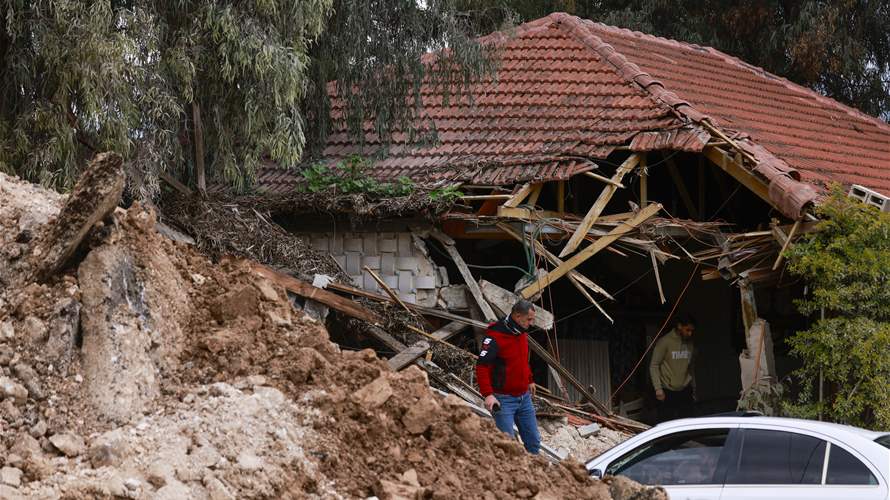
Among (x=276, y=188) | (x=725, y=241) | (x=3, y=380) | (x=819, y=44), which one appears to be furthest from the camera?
(x=819, y=44)

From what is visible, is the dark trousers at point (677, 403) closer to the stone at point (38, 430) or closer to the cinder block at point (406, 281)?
the cinder block at point (406, 281)

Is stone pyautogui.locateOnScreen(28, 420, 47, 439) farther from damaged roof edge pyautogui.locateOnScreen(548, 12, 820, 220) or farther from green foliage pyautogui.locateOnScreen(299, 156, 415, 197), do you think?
damaged roof edge pyautogui.locateOnScreen(548, 12, 820, 220)

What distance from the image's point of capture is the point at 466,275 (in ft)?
42.3

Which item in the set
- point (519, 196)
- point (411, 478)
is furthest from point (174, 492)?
point (519, 196)

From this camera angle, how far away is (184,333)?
678 cm

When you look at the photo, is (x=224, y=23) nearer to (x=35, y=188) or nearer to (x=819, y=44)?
(x=35, y=188)

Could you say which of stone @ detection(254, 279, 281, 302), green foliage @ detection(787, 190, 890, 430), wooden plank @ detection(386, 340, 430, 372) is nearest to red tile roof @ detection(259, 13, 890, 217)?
green foliage @ detection(787, 190, 890, 430)

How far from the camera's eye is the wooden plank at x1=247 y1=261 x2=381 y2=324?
11.4 m

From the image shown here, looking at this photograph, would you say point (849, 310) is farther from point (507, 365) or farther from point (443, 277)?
point (443, 277)

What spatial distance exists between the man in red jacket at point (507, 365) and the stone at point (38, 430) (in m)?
4.12

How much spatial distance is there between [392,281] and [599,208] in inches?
106

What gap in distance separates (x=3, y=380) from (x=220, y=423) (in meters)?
1.16

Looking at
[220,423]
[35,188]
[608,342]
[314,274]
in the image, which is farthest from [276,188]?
[220,423]

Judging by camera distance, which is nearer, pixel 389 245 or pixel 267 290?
pixel 267 290
